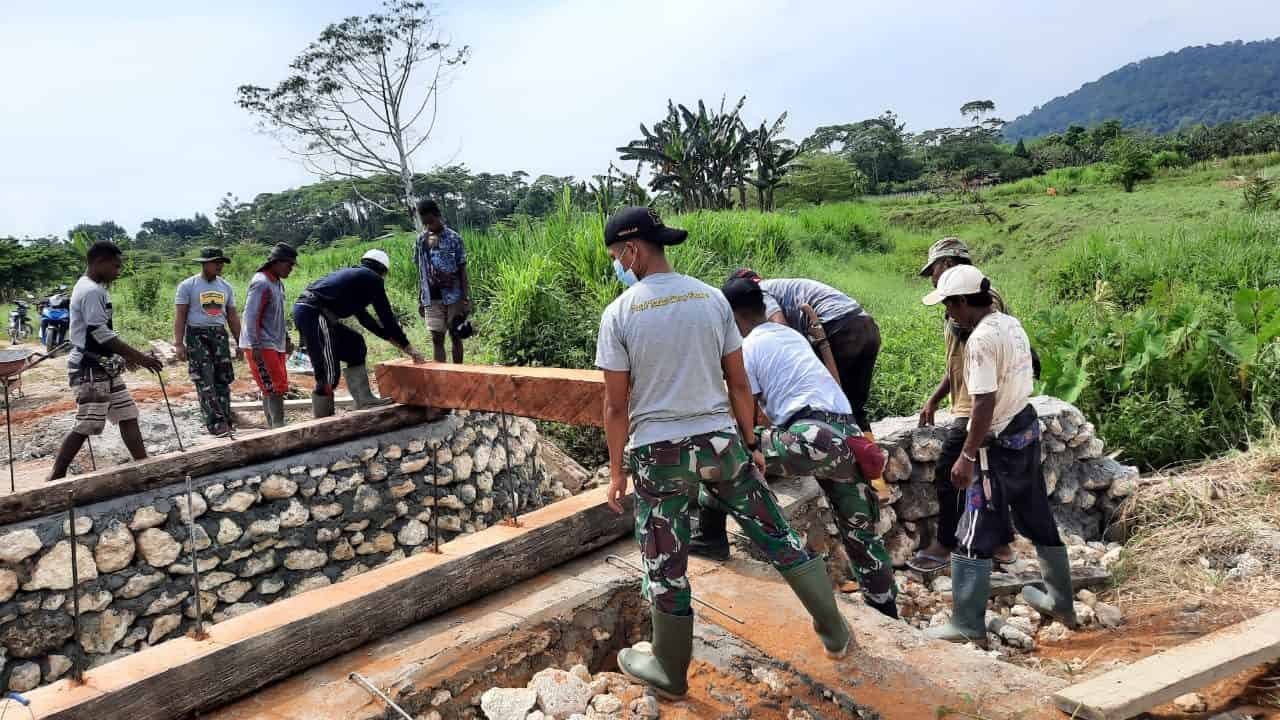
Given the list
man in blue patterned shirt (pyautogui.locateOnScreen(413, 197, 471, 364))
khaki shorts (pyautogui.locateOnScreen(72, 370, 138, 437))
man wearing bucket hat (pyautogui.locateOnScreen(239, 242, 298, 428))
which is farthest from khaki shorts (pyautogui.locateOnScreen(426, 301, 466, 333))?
khaki shorts (pyautogui.locateOnScreen(72, 370, 138, 437))

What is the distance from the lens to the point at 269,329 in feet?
18.8

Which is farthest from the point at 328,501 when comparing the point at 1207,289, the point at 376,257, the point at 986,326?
the point at 1207,289

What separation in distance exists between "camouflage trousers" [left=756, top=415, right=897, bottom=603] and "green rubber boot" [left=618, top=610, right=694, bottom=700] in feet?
2.77

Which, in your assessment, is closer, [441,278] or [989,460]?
[989,460]

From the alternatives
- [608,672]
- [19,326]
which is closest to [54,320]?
[19,326]

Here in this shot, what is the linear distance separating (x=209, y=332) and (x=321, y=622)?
3.95 metres

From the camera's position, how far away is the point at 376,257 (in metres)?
5.32

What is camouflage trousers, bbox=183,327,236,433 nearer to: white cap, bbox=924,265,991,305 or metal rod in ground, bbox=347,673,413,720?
metal rod in ground, bbox=347,673,413,720

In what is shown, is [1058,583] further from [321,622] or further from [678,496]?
[321,622]

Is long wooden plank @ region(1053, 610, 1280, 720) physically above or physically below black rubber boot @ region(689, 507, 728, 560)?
below

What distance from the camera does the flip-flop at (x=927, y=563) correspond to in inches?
176

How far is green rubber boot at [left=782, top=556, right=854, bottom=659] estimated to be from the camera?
2.58 metres

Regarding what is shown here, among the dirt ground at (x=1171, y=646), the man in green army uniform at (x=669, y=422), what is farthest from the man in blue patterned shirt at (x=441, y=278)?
the dirt ground at (x=1171, y=646)

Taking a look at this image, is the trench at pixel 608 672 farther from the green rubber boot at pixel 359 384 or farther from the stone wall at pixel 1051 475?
the green rubber boot at pixel 359 384
